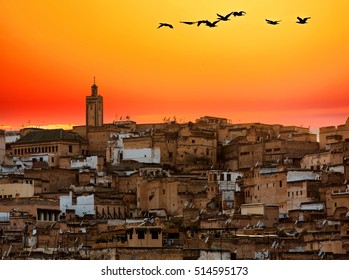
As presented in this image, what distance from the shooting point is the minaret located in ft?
62.3

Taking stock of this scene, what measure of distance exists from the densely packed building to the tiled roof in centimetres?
2

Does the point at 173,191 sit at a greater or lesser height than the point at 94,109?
lesser

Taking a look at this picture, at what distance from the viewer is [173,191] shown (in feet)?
66.4

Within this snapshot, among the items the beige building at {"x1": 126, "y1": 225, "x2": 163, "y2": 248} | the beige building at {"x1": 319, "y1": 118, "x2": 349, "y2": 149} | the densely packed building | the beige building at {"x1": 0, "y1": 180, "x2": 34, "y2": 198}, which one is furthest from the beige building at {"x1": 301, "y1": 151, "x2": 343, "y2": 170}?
the beige building at {"x1": 126, "y1": 225, "x2": 163, "y2": 248}

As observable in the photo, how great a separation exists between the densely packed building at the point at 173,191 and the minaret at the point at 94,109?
0.04m

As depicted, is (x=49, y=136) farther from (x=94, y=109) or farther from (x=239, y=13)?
(x=239, y=13)

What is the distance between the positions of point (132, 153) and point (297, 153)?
280cm

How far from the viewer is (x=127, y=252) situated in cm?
1381

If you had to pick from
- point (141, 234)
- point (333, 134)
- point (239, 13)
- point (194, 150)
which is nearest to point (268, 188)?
point (333, 134)

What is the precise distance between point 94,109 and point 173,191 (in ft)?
8.84

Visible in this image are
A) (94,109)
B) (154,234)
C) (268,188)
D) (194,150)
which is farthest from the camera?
(194,150)
